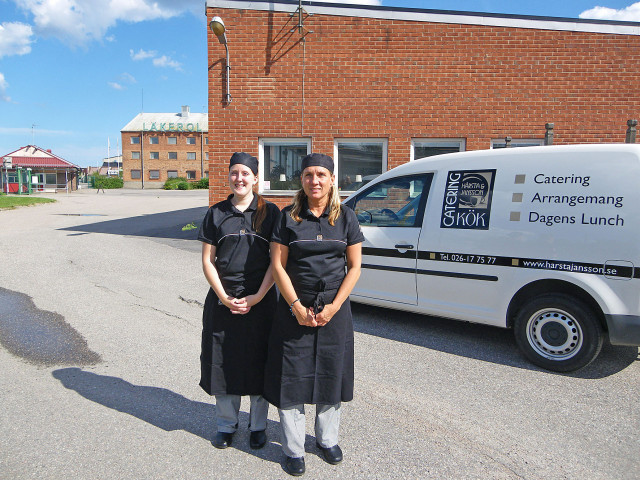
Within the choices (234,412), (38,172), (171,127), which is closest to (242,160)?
(234,412)

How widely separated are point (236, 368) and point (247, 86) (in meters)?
8.63

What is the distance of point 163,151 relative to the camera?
72312mm

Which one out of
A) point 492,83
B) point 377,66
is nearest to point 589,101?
point 492,83

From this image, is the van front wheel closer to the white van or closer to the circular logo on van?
the white van

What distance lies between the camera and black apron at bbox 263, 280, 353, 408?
2.82 metres

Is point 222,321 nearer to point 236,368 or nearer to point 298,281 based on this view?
point 236,368

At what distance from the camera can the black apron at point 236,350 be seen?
9.92 ft

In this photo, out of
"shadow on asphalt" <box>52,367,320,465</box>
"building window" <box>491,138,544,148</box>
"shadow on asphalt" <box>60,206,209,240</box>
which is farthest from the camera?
"shadow on asphalt" <box>60,206,209,240</box>

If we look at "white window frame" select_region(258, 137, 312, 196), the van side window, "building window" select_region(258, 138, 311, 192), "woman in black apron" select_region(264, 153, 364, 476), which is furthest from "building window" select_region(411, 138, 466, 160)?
"woman in black apron" select_region(264, 153, 364, 476)

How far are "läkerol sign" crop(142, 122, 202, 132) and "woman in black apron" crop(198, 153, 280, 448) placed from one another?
238 feet

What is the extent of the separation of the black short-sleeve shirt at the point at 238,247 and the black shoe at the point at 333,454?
3.49ft

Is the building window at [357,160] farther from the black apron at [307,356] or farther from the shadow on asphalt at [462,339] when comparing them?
the black apron at [307,356]

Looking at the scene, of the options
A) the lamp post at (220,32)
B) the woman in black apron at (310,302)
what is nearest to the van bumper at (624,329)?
the woman in black apron at (310,302)

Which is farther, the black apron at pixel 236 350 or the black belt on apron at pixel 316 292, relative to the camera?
the black apron at pixel 236 350
